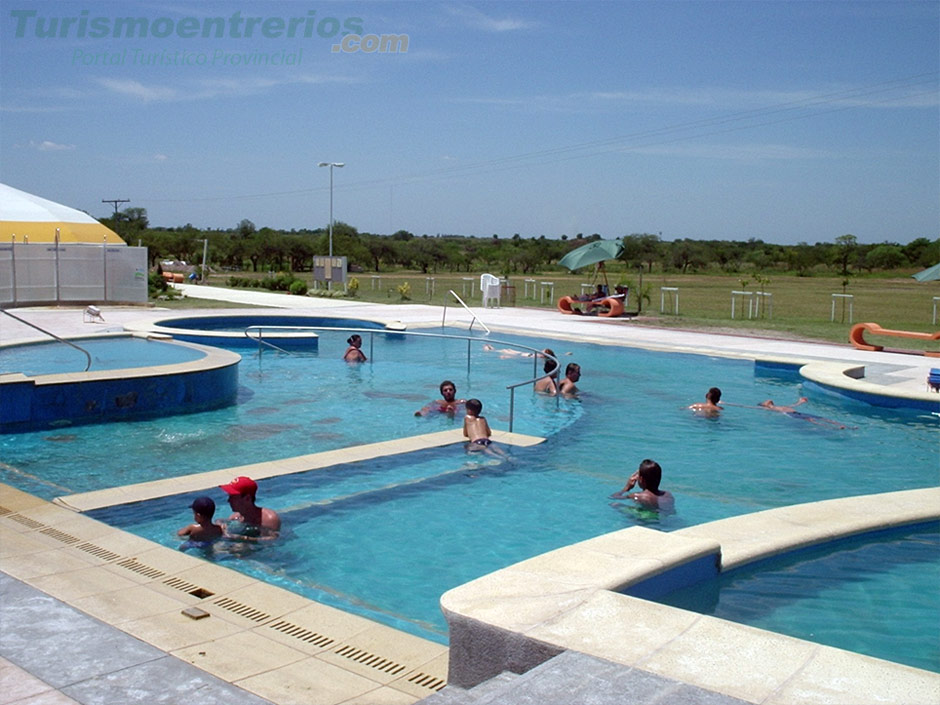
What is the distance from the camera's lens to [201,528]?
270 inches

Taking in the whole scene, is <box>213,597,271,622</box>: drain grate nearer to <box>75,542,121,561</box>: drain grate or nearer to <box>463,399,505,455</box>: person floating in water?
<box>75,542,121,561</box>: drain grate

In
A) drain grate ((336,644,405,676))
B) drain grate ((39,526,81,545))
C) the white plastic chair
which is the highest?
the white plastic chair

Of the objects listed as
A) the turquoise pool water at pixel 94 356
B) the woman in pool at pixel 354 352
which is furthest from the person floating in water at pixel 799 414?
the turquoise pool water at pixel 94 356

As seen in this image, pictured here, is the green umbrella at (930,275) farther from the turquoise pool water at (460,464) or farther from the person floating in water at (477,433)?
the person floating in water at (477,433)

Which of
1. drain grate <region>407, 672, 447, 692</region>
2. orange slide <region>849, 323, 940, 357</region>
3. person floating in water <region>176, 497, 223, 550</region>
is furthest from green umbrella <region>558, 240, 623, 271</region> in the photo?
drain grate <region>407, 672, 447, 692</region>

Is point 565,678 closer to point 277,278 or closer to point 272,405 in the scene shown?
point 272,405

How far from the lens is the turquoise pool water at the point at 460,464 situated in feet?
23.4

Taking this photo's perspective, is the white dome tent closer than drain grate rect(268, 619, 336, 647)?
No

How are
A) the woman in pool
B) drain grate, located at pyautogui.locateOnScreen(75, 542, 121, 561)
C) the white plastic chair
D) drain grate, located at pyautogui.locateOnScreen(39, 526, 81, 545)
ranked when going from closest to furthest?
drain grate, located at pyautogui.locateOnScreen(75, 542, 121, 561) < drain grate, located at pyautogui.locateOnScreen(39, 526, 81, 545) < the woman in pool < the white plastic chair

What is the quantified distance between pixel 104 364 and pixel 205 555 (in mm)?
8442

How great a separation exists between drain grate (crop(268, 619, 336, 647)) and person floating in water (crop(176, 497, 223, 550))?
2181 millimetres

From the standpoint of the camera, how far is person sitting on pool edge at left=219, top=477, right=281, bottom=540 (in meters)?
7.05

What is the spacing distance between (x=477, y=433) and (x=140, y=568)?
4.97 m

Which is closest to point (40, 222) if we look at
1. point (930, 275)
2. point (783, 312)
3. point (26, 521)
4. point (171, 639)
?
point (783, 312)
